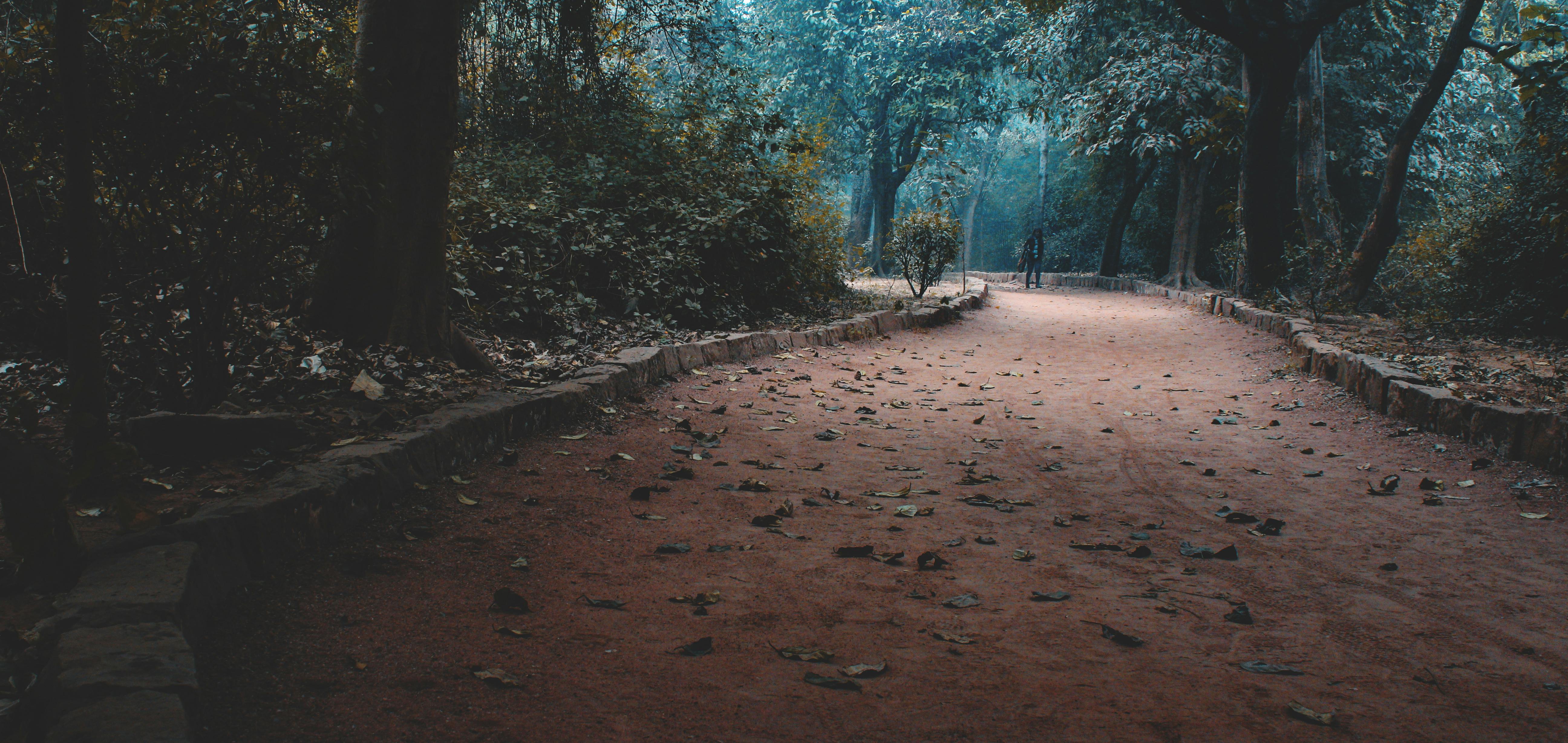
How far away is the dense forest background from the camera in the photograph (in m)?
3.12

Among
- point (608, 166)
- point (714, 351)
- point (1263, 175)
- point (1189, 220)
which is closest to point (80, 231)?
point (714, 351)

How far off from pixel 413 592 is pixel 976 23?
76.3 feet

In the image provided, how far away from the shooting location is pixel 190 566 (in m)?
2.11

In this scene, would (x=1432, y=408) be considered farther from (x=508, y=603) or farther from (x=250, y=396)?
(x=250, y=396)

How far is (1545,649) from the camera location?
2.42 metres

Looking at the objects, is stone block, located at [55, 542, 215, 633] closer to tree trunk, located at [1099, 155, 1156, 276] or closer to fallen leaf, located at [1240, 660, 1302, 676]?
fallen leaf, located at [1240, 660, 1302, 676]

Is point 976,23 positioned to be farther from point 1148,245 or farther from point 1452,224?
point 1452,224

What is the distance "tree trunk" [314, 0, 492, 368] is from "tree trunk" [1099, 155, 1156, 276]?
17847 mm

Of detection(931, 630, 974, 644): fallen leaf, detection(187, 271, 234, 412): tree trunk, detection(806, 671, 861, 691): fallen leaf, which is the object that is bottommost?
detection(931, 630, 974, 644): fallen leaf

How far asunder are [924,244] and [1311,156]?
5663 mm

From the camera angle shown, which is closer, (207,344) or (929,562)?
(929,562)

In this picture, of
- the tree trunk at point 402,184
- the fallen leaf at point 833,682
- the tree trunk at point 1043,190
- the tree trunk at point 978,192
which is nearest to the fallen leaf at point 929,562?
the fallen leaf at point 833,682

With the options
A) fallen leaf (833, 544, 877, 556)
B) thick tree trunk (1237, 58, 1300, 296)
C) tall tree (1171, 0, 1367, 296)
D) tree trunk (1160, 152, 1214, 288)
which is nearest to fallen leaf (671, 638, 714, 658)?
fallen leaf (833, 544, 877, 556)

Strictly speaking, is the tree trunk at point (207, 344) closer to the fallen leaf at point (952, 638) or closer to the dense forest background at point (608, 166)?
the dense forest background at point (608, 166)
